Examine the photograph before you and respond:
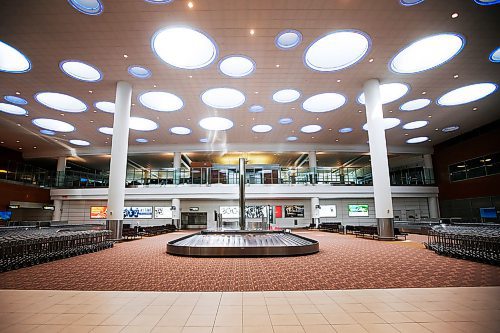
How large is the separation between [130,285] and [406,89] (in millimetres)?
18470

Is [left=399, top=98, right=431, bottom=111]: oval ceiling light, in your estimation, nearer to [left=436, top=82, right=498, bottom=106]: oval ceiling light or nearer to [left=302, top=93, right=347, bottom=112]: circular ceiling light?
[left=436, top=82, right=498, bottom=106]: oval ceiling light

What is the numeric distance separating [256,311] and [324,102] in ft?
58.9

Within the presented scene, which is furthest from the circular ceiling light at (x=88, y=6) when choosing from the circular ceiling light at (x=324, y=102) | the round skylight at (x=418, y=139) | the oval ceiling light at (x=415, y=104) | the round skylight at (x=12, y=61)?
the round skylight at (x=418, y=139)

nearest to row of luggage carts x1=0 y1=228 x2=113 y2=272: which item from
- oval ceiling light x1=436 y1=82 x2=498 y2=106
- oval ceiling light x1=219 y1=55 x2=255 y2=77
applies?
oval ceiling light x1=219 y1=55 x2=255 y2=77

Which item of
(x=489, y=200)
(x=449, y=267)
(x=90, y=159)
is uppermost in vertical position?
(x=90, y=159)

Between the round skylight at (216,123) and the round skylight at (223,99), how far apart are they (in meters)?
2.77

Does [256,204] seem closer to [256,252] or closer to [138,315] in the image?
[256,252]

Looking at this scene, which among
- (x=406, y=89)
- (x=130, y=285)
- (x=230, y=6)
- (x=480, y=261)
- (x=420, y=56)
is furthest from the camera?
(x=406, y=89)

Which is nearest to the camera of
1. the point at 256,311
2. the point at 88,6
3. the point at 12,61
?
the point at 256,311

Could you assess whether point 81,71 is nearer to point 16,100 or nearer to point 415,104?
point 16,100

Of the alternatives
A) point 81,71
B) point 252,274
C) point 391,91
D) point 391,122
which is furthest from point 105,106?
point 391,122

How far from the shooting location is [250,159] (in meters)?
34.7

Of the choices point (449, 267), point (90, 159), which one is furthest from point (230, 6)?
point (90, 159)

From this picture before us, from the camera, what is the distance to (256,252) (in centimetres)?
873
